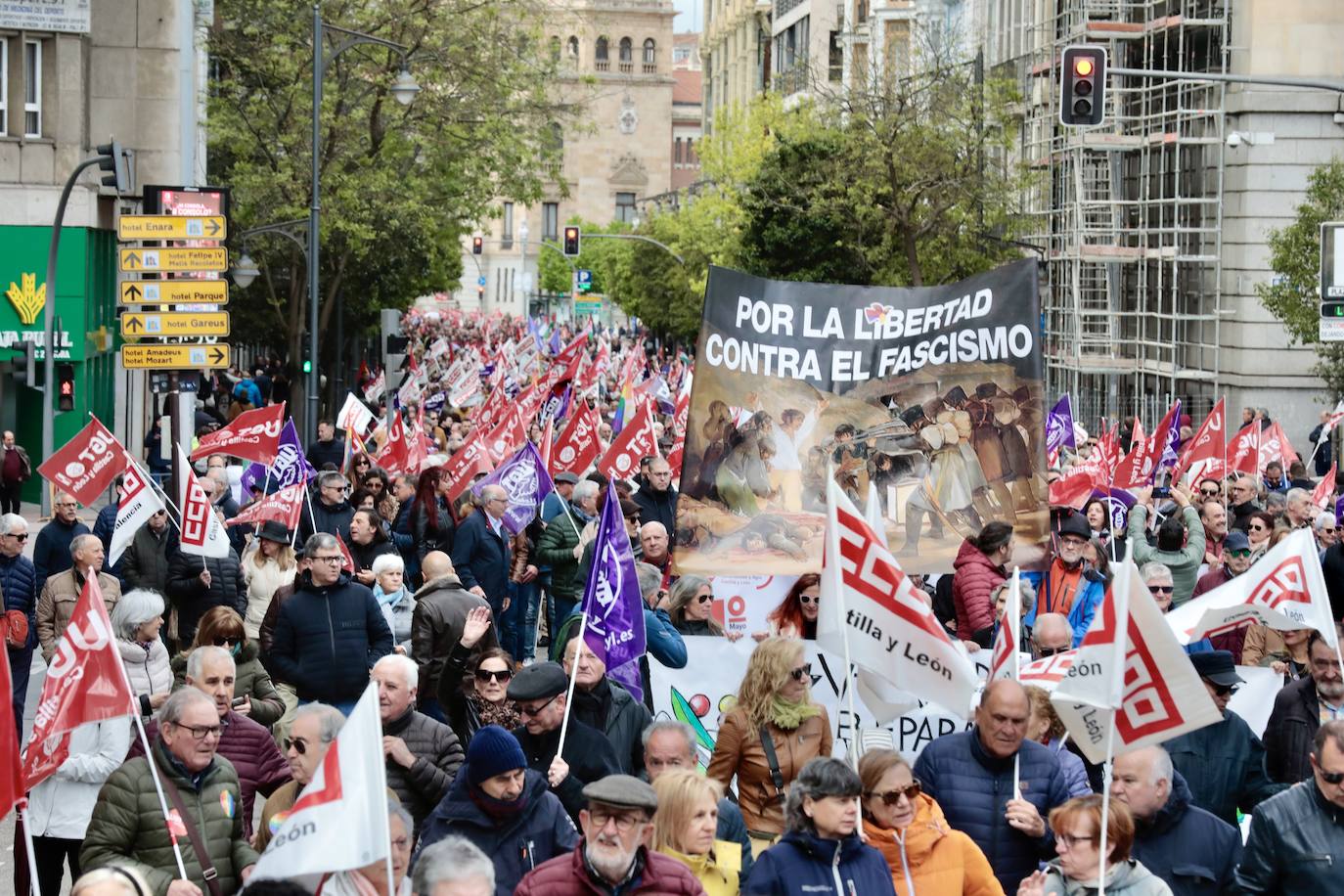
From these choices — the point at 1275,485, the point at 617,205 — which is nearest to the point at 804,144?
the point at 1275,485

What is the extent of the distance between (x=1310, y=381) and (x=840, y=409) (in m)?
27.9

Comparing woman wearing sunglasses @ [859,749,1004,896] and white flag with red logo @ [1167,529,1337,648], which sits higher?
white flag with red logo @ [1167,529,1337,648]

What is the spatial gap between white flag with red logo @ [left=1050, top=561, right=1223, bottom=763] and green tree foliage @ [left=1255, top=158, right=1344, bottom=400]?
2623 centimetres

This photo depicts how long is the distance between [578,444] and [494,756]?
12304mm

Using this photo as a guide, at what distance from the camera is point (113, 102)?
36.0 m

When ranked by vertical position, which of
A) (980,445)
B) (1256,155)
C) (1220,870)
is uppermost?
(1256,155)

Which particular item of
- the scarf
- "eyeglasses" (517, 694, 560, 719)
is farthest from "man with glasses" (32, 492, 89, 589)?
the scarf

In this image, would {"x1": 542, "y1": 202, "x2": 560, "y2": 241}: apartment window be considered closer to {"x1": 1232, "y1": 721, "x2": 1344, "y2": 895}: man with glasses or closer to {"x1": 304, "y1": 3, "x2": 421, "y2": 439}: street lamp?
{"x1": 304, "y1": 3, "x2": 421, "y2": 439}: street lamp

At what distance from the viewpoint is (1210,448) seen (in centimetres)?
1941

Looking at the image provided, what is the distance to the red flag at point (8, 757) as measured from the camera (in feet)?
23.4

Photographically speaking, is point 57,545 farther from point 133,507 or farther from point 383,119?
point 383,119

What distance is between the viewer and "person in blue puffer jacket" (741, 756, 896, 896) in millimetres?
6602

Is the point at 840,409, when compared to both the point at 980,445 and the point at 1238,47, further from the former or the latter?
the point at 1238,47

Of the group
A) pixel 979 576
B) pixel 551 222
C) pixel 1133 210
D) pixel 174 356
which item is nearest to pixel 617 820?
pixel 979 576
